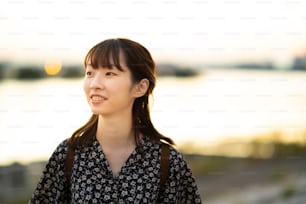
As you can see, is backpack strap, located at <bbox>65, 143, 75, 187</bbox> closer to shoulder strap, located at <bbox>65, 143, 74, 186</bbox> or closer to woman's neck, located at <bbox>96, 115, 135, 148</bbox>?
shoulder strap, located at <bbox>65, 143, 74, 186</bbox>

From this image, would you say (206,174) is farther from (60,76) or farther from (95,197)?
(95,197)

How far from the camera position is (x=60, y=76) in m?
4.47

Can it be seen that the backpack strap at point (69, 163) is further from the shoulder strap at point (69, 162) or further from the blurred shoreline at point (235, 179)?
the blurred shoreline at point (235, 179)

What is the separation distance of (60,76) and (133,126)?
2.18 m

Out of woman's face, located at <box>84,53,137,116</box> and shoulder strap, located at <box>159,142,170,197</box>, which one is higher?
woman's face, located at <box>84,53,137,116</box>

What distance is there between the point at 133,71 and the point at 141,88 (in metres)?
0.08

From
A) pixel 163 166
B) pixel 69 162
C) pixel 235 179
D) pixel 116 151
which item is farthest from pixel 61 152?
pixel 235 179

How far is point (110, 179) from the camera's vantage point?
221 centimetres

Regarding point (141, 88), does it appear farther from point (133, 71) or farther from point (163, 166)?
point (163, 166)

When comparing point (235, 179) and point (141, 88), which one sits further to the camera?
point (235, 179)

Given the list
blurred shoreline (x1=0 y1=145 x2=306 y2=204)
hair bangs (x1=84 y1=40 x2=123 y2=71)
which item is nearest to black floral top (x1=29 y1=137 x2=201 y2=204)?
hair bangs (x1=84 y1=40 x2=123 y2=71)

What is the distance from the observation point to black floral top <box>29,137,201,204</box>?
2.19 m

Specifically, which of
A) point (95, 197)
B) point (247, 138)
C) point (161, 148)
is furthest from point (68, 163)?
point (247, 138)

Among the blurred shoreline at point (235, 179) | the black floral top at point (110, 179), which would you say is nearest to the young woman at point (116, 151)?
the black floral top at point (110, 179)
